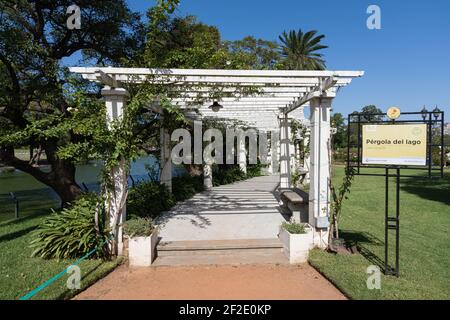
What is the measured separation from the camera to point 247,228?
590 centimetres

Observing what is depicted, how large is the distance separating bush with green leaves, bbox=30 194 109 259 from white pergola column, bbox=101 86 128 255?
0.46 feet

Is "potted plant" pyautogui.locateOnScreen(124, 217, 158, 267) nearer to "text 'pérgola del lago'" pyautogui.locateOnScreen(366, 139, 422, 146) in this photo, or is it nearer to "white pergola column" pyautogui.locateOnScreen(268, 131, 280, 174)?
"text 'pérgola del lago'" pyautogui.locateOnScreen(366, 139, 422, 146)

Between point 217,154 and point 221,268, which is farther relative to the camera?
point 217,154

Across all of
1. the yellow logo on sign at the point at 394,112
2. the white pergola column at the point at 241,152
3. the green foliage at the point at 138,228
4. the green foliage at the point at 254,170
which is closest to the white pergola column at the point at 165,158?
the green foliage at the point at 138,228

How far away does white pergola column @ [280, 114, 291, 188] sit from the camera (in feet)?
29.6

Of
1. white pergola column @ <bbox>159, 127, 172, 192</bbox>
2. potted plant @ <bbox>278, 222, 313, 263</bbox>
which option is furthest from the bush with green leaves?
white pergola column @ <bbox>159, 127, 172, 192</bbox>

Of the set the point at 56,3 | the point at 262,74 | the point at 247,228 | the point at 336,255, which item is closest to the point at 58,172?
the point at 56,3

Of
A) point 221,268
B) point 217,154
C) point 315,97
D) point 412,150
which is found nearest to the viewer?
point 412,150

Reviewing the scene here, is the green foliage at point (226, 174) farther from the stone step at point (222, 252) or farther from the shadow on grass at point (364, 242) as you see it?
the stone step at point (222, 252)

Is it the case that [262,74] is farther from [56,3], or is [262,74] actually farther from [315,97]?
[56,3]

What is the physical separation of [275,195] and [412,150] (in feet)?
19.5

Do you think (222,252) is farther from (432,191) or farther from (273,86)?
(432,191)

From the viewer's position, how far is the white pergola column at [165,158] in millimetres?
8086

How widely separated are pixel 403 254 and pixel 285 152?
15.5 ft
